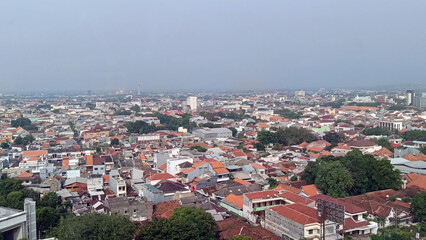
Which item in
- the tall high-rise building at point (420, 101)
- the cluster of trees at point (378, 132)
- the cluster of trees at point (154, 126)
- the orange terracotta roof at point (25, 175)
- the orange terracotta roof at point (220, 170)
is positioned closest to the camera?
the orange terracotta roof at point (220, 170)

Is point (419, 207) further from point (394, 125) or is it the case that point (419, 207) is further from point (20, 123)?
point (20, 123)

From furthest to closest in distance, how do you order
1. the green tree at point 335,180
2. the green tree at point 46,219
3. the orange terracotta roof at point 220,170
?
the orange terracotta roof at point 220,170 → the green tree at point 335,180 → the green tree at point 46,219

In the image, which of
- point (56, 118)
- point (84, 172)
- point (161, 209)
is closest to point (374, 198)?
point (161, 209)

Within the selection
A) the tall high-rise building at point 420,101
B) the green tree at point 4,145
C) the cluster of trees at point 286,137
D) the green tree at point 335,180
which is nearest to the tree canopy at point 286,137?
the cluster of trees at point 286,137

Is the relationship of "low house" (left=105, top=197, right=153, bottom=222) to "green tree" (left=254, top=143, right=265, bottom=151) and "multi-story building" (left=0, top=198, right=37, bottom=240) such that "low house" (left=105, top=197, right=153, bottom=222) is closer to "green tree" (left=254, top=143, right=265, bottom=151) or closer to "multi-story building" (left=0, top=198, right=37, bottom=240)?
"multi-story building" (left=0, top=198, right=37, bottom=240)

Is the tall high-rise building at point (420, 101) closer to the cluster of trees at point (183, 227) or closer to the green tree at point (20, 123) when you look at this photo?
the green tree at point (20, 123)

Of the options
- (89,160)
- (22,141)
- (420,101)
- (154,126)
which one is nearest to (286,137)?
(154,126)

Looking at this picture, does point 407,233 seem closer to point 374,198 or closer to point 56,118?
point 374,198
